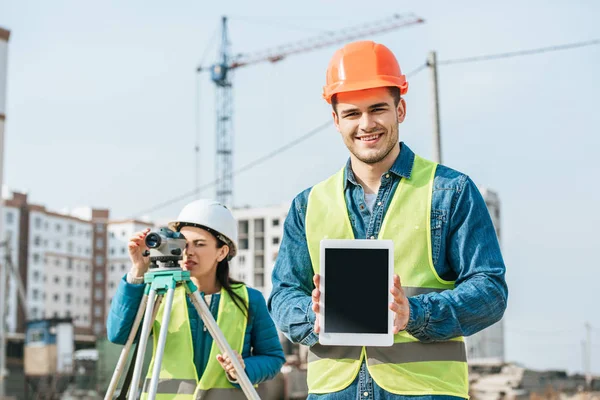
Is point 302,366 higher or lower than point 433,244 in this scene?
lower

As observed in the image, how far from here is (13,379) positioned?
2270 inches

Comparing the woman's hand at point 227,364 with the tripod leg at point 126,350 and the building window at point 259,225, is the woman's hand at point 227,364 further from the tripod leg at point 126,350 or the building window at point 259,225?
the building window at point 259,225

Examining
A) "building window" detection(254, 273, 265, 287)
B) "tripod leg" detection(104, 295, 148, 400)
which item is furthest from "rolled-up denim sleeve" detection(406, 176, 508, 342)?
"building window" detection(254, 273, 265, 287)

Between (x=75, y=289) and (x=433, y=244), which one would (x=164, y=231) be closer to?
(x=433, y=244)

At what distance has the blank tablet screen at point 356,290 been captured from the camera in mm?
2744

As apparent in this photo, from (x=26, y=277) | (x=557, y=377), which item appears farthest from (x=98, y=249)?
(x=557, y=377)

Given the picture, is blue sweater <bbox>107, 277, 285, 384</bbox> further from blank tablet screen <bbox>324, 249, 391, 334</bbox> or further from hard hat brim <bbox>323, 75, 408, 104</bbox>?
blank tablet screen <bbox>324, 249, 391, 334</bbox>

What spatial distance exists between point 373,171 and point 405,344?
0.61 metres

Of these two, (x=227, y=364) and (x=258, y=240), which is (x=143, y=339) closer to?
(x=227, y=364)

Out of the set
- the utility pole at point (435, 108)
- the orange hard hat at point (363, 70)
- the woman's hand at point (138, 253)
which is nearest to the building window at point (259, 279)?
the utility pole at point (435, 108)

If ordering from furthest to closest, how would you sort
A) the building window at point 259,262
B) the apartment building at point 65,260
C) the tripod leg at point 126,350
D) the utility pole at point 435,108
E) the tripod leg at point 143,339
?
the building window at point 259,262
the apartment building at point 65,260
the utility pole at point 435,108
the tripod leg at point 126,350
the tripod leg at point 143,339

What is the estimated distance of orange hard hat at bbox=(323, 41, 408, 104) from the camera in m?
3.10

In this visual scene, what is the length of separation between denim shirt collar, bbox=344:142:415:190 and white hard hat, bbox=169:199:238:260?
171 centimetres

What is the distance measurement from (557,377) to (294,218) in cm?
2296
